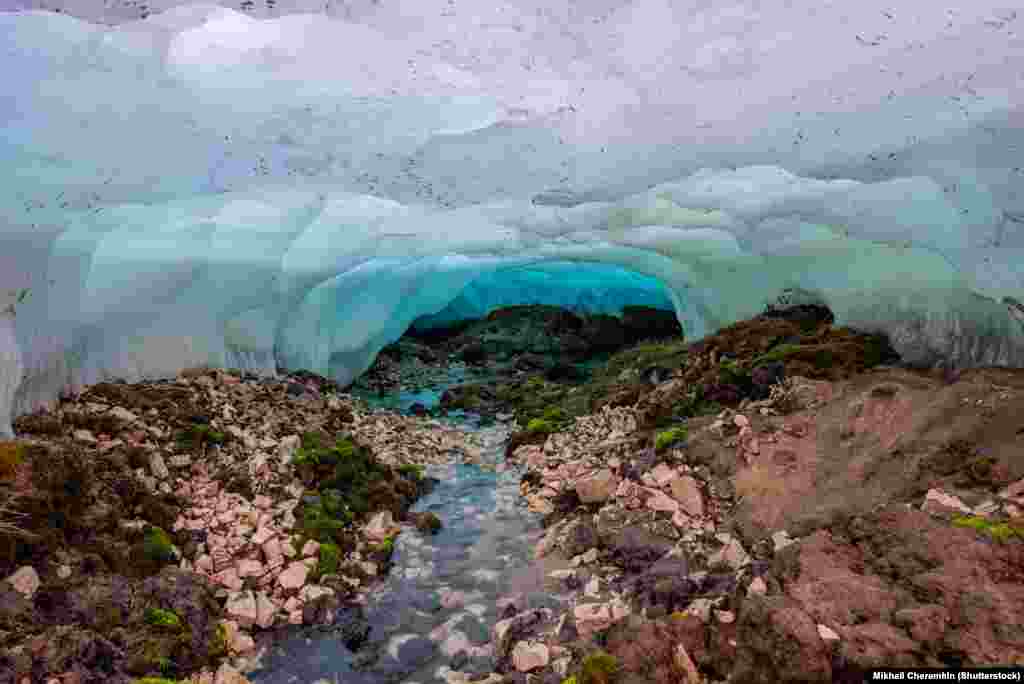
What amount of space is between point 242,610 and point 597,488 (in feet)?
14.9

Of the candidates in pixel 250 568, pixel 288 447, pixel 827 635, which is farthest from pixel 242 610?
pixel 827 635

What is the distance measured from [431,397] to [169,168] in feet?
44.7

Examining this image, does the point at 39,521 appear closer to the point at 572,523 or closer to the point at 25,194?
the point at 25,194

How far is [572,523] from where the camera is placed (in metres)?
7.99

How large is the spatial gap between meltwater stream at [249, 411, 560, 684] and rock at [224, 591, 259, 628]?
36 cm

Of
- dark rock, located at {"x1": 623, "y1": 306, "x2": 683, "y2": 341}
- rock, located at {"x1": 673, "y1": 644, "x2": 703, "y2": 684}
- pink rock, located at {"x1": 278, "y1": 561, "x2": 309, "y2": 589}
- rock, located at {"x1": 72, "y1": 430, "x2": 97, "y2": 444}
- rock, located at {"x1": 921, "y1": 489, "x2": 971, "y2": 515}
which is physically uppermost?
rock, located at {"x1": 921, "y1": 489, "x2": 971, "y2": 515}

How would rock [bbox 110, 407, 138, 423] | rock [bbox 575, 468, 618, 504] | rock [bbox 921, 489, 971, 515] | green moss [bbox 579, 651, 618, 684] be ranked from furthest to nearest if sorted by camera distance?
1. rock [bbox 575, 468, 618, 504]
2. rock [bbox 110, 407, 138, 423]
3. rock [bbox 921, 489, 971, 515]
4. green moss [bbox 579, 651, 618, 684]

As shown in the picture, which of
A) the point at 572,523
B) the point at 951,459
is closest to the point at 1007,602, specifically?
the point at 951,459

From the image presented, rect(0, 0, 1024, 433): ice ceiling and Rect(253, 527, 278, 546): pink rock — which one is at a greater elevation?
Rect(0, 0, 1024, 433): ice ceiling

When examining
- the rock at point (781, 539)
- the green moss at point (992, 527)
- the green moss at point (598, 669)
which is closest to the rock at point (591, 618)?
the green moss at point (598, 669)

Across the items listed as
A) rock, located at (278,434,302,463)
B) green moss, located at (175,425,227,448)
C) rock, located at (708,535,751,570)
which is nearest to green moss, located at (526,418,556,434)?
rock, located at (278,434,302,463)

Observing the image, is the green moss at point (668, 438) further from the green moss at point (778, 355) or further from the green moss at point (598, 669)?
the green moss at point (598, 669)

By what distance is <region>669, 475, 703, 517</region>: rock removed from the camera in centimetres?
740

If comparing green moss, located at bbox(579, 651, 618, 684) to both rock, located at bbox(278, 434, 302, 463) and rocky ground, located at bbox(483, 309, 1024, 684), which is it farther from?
rock, located at bbox(278, 434, 302, 463)
